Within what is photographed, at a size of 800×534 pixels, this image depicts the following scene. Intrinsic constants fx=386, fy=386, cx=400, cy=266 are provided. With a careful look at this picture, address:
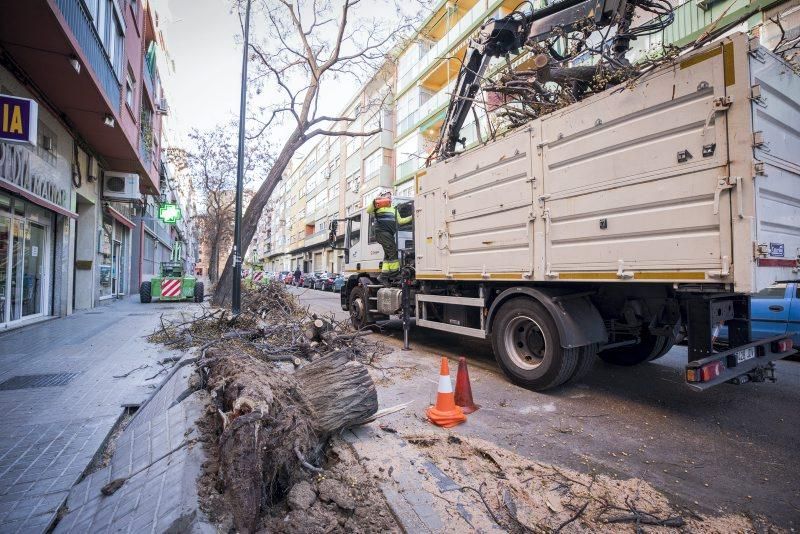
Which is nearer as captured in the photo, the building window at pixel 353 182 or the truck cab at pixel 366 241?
the truck cab at pixel 366 241

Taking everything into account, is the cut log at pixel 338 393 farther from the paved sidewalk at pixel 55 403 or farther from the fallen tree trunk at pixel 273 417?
the paved sidewalk at pixel 55 403

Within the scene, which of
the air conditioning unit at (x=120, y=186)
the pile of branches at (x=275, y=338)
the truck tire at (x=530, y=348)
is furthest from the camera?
the air conditioning unit at (x=120, y=186)

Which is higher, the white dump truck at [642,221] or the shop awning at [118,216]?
the shop awning at [118,216]

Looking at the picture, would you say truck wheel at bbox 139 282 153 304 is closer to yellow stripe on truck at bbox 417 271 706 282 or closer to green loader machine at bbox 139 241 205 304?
green loader machine at bbox 139 241 205 304

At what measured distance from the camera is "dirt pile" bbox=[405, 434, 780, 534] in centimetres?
217

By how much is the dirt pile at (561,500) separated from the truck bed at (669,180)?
1663 mm

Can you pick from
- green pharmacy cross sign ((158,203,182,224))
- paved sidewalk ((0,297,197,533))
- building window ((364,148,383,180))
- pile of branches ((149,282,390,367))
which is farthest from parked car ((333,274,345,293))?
paved sidewalk ((0,297,197,533))

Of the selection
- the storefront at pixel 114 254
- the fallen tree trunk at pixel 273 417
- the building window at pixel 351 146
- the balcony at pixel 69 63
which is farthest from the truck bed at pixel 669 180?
the building window at pixel 351 146

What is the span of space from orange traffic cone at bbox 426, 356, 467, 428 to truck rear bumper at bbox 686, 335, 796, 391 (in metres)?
1.91

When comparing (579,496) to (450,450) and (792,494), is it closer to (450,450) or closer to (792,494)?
(450,450)

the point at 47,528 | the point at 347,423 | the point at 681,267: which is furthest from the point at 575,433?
the point at 47,528

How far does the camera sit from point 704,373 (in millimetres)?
3107

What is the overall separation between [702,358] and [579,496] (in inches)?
69.7

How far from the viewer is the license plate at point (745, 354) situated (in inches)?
136
